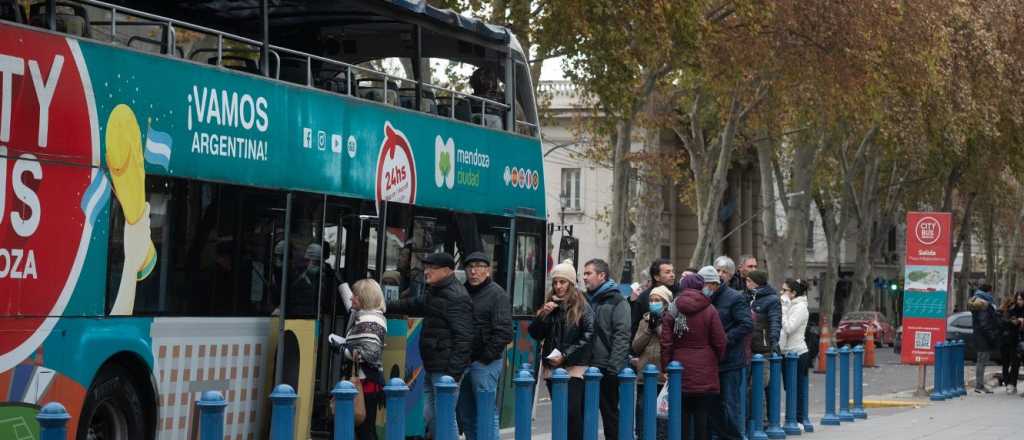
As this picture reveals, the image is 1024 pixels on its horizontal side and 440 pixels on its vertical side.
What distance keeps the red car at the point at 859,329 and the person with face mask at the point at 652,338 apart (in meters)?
37.6

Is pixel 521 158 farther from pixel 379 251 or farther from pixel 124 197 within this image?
pixel 124 197

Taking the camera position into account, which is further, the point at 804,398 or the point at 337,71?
the point at 804,398

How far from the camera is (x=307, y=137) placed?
43.3 feet

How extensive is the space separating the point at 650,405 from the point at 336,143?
10.1 ft

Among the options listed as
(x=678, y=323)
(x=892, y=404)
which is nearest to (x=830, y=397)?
(x=892, y=404)

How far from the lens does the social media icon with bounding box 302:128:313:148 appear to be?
1313 centimetres

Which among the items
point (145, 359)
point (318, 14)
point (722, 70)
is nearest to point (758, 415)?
point (318, 14)

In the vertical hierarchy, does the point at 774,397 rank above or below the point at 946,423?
above

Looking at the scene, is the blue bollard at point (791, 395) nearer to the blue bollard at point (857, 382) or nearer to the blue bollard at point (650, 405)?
the blue bollard at point (857, 382)

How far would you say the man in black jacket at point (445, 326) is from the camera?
12.3m

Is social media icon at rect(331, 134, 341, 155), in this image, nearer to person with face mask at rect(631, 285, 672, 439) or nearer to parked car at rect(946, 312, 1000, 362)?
person with face mask at rect(631, 285, 672, 439)

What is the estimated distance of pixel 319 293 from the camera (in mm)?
13336

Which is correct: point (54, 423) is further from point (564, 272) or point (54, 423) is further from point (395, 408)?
point (564, 272)

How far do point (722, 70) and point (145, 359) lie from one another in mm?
26015
